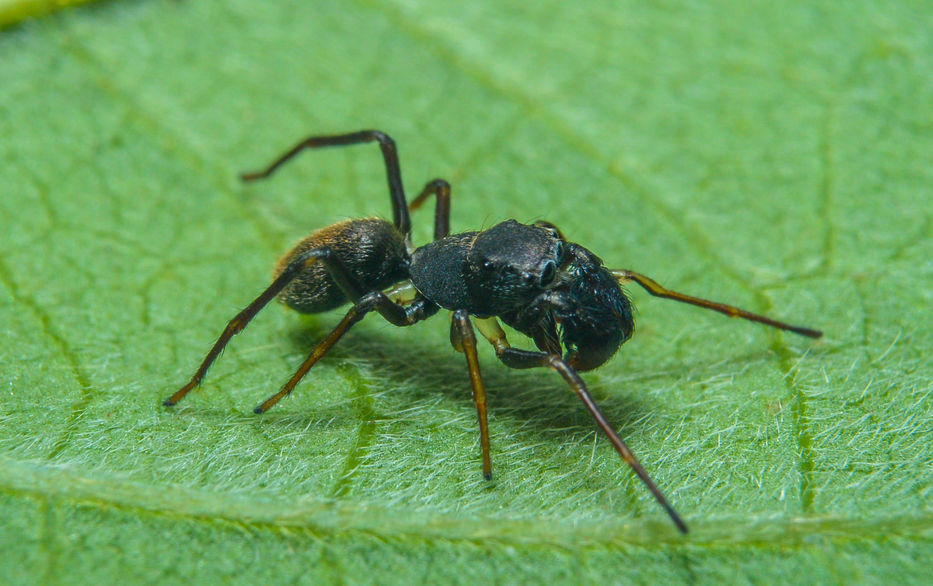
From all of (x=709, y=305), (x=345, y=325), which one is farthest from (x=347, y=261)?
(x=709, y=305)

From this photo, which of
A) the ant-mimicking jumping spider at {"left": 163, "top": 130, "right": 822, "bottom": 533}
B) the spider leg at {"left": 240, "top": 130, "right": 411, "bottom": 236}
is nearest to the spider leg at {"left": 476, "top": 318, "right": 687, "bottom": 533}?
the ant-mimicking jumping spider at {"left": 163, "top": 130, "right": 822, "bottom": 533}

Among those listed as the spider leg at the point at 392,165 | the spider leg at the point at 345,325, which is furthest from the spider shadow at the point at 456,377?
the spider leg at the point at 392,165

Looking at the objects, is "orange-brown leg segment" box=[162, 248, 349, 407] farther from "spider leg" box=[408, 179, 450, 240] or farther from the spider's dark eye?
the spider's dark eye

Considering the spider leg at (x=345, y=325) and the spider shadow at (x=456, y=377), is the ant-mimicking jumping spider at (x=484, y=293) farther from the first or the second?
the spider shadow at (x=456, y=377)

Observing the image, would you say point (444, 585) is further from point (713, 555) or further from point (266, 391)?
point (266, 391)

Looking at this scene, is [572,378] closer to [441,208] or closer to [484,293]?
[484,293]

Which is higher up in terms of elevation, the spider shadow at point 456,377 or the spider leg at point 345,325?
the spider leg at point 345,325

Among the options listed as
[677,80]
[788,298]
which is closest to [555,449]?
[788,298]
